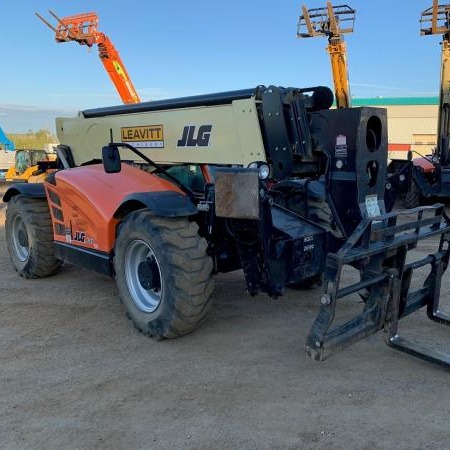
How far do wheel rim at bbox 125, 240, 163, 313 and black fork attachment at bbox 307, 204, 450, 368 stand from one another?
4.93 ft

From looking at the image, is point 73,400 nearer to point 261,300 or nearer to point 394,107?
point 261,300

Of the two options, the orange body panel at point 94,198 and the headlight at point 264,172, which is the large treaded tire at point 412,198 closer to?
the orange body panel at point 94,198

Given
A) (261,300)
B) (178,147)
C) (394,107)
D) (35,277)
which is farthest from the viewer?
(394,107)

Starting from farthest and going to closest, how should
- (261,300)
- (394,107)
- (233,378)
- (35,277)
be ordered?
(394,107) → (35,277) → (261,300) → (233,378)

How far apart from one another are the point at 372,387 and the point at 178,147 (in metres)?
2.62

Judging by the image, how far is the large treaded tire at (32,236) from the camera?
19.5 ft

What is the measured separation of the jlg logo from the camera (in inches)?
174

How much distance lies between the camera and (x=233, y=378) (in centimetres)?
365

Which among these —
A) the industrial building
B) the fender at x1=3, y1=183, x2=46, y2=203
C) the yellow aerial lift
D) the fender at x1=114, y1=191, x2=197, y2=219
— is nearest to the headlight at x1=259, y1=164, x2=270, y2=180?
the fender at x1=114, y1=191, x2=197, y2=219

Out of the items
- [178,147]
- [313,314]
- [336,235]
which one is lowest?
[313,314]

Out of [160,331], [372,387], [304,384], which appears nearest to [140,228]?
[160,331]

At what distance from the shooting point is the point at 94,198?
15.8ft

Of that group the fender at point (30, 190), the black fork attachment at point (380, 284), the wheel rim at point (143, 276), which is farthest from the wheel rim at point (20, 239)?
the black fork attachment at point (380, 284)

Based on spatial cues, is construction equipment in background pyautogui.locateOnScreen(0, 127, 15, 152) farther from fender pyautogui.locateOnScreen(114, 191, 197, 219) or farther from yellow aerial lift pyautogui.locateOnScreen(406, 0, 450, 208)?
fender pyautogui.locateOnScreen(114, 191, 197, 219)
